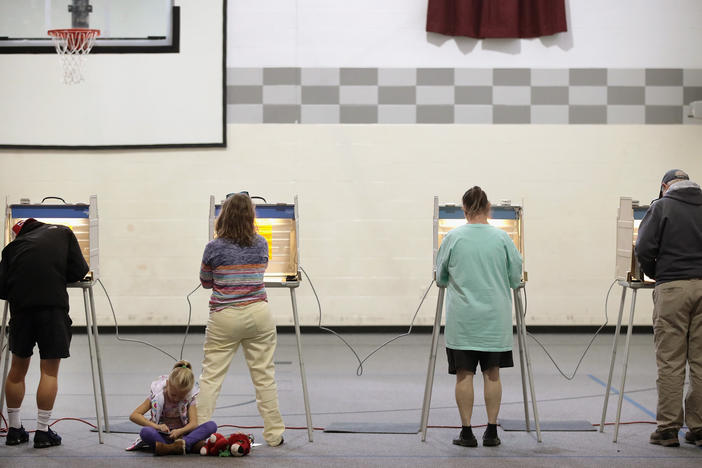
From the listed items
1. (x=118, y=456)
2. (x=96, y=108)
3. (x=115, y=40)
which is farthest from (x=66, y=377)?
(x=115, y=40)

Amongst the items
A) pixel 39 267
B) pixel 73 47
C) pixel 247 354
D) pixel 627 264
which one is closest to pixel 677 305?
pixel 627 264

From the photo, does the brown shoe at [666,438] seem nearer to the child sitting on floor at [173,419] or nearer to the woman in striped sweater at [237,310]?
the woman in striped sweater at [237,310]

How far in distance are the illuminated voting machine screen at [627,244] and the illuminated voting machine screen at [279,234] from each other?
1.72 metres

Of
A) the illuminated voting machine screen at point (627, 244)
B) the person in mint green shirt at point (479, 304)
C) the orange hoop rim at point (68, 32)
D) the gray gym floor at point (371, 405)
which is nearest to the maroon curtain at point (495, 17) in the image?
the gray gym floor at point (371, 405)

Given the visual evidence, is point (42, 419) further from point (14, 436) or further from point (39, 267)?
point (39, 267)

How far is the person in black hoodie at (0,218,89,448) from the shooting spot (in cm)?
373

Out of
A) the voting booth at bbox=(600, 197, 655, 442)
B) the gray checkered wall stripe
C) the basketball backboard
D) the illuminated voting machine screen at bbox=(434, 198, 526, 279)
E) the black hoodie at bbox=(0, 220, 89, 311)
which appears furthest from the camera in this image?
the gray checkered wall stripe

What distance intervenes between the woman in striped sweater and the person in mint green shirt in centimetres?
89

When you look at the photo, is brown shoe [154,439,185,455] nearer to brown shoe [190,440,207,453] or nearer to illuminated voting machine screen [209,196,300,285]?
brown shoe [190,440,207,453]

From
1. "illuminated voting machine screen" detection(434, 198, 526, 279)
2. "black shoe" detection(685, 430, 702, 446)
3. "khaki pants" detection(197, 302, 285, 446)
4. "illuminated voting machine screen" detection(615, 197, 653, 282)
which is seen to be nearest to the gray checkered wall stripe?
"illuminated voting machine screen" detection(434, 198, 526, 279)

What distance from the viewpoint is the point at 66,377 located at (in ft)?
18.1

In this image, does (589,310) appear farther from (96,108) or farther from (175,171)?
(96,108)

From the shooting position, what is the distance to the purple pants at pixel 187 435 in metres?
3.64

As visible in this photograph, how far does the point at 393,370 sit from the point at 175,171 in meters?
2.87
